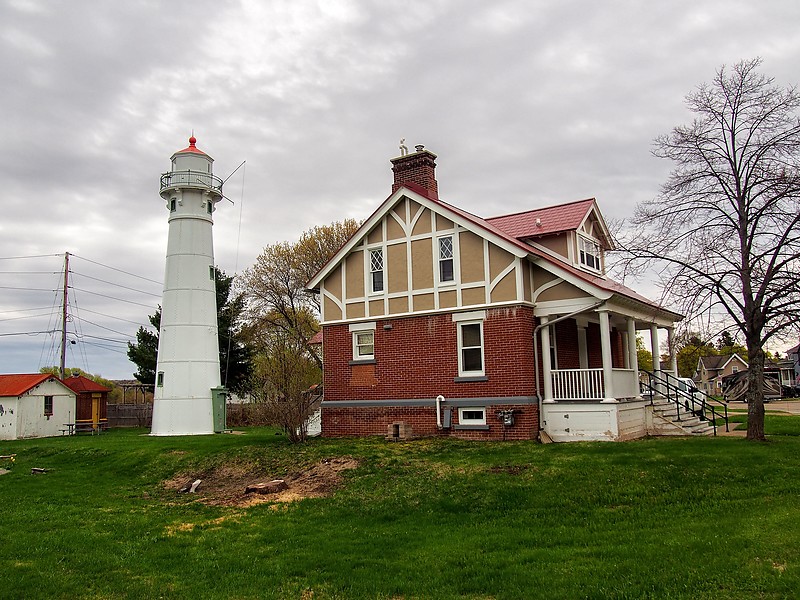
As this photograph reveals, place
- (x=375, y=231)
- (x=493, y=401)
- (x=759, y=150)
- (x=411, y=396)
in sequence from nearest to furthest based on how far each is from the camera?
1. (x=759, y=150)
2. (x=493, y=401)
3. (x=411, y=396)
4. (x=375, y=231)

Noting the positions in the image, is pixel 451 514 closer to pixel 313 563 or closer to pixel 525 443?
pixel 313 563

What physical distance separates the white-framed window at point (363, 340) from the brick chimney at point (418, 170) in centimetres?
455

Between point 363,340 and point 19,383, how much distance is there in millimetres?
21694

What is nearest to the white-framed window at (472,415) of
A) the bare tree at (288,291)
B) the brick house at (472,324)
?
the brick house at (472,324)

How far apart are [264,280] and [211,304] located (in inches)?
528

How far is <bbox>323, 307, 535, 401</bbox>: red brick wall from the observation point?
18297 millimetres

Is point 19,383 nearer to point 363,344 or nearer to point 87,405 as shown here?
point 87,405

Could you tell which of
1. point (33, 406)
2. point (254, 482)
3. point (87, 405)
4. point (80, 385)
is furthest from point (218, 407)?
point (254, 482)

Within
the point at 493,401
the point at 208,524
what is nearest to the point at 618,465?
the point at 493,401

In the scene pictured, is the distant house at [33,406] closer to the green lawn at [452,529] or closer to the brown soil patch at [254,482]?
the green lawn at [452,529]

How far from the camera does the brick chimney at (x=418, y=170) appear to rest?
21.2 meters

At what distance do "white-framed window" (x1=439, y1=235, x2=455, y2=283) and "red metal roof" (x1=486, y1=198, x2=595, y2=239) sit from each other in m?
2.24

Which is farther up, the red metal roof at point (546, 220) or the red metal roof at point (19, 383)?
the red metal roof at point (546, 220)

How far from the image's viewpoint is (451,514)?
11.6 meters
